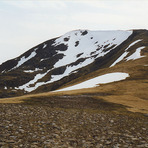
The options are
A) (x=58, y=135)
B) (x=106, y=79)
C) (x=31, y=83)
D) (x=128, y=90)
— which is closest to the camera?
(x=58, y=135)

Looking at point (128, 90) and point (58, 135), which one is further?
point (128, 90)

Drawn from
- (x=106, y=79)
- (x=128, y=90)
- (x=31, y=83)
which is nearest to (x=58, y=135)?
(x=128, y=90)

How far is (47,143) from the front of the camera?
1142 cm

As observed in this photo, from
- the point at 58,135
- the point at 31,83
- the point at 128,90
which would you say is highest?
the point at 58,135

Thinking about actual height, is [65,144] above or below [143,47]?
below

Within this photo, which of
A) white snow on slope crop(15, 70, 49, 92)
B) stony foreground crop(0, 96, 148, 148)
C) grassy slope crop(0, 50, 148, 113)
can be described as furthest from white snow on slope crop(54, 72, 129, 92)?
white snow on slope crop(15, 70, 49, 92)

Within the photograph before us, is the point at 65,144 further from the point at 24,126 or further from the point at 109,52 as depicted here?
the point at 109,52

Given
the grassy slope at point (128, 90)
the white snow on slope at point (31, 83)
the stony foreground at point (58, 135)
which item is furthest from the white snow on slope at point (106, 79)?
the white snow on slope at point (31, 83)

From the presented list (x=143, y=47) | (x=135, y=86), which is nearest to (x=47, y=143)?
(x=135, y=86)

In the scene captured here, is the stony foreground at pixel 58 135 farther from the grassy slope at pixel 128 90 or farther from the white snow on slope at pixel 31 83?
the white snow on slope at pixel 31 83

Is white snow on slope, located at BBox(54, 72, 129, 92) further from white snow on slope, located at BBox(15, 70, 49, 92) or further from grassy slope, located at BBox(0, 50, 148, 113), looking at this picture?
white snow on slope, located at BBox(15, 70, 49, 92)

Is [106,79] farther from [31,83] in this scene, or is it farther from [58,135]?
[31,83]

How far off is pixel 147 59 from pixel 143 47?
3220 cm

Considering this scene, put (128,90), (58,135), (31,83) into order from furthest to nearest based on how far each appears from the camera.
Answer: (31,83) < (128,90) < (58,135)
